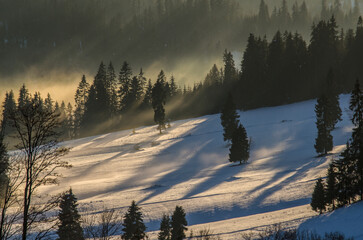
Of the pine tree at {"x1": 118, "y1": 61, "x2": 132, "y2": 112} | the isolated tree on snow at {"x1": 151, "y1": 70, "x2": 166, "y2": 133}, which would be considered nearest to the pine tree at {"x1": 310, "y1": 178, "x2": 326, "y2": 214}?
the isolated tree on snow at {"x1": 151, "y1": 70, "x2": 166, "y2": 133}

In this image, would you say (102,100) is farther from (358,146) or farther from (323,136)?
(358,146)

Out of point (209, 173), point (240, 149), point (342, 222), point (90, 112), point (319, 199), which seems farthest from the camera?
point (90, 112)

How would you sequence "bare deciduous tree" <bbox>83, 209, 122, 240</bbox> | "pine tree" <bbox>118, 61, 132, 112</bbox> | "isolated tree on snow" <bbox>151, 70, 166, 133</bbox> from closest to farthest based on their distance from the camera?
1. "bare deciduous tree" <bbox>83, 209, 122, 240</bbox>
2. "isolated tree on snow" <bbox>151, 70, 166, 133</bbox>
3. "pine tree" <bbox>118, 61, 132, 112</bbox>

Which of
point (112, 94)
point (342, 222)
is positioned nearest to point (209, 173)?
point (342, 222)

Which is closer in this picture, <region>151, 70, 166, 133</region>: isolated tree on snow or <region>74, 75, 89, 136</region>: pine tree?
<region>151, 70, 166, 133</region>: isolated tree on snow

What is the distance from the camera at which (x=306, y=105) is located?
69.3m

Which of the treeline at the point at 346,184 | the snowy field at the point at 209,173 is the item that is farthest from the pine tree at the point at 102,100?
the treeline at the point at 346,184

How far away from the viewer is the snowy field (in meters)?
28.1

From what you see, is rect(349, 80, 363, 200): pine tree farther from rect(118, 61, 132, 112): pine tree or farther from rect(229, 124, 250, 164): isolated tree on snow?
rect(118, 61, 132, 112): pine tree

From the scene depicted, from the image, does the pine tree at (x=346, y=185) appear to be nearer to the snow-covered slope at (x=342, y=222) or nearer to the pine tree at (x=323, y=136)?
the snow-covered slope at (x=342, y=222)

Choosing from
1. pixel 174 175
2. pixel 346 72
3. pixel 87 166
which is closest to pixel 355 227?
pixel 174 175

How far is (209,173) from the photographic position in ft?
135

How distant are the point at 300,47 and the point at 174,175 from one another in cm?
5941

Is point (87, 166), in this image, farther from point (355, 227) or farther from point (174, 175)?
point (355, 227)
